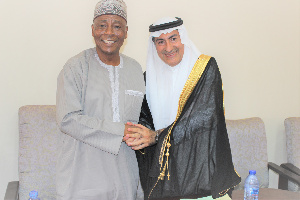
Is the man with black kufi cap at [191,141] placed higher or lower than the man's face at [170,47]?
lower

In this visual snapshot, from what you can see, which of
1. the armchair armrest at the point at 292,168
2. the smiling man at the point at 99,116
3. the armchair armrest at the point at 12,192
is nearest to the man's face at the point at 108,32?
the smiling man at the point at 99,116

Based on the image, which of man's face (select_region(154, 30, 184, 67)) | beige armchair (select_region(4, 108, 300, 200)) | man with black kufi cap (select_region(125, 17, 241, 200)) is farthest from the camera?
beige armchair (select_region(4, 108, 300, 200))

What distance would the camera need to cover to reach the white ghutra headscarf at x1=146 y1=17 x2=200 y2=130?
98.5 inches

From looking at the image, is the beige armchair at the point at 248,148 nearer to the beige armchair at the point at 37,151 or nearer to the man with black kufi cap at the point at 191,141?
the man with black kufi cap at the point at 191,141

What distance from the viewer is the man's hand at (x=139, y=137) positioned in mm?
2339

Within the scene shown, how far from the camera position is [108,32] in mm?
2355

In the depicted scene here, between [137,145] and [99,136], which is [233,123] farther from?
[99,136]

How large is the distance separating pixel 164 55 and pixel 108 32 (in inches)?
15.8

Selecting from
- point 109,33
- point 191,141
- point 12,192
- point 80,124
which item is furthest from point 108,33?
point 12,192

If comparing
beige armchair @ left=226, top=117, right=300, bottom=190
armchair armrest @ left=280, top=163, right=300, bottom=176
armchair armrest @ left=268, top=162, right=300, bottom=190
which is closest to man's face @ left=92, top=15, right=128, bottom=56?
beige armchair @ left=226, top=117, right=300, bottom=190

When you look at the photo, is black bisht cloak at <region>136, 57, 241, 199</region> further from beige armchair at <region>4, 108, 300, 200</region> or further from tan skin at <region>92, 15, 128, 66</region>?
beige armchair at <region>4, 108, 300, 200</region>

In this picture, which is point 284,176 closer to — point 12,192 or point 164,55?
point 164,55

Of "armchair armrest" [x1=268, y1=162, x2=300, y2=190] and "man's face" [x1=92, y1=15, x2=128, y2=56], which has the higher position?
"man's face" [x1=92, y1=15, x2=128, y2=56]

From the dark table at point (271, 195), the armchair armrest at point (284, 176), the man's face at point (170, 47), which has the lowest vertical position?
the armchair armrest at point (284, 176)
